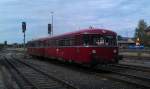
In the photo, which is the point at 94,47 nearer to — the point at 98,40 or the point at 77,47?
the point at 98,40

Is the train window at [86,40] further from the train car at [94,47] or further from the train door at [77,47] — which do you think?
the train door at [77,47]

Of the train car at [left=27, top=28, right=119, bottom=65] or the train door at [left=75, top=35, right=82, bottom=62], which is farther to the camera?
the train door at [left=75, top=35, right=82, bottom=62]

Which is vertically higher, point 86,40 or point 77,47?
point 86,40

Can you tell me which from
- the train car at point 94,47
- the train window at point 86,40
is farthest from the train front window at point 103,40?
the train window at point 86,40

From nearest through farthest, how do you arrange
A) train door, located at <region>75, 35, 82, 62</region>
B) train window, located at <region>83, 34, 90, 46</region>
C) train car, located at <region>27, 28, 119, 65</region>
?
train car, located at <region>27, 28, 119, 65</region>
train window, located at <region>83, 34, 90, 46</region>
train door, located at <region>75, 35, 82, 62</region>

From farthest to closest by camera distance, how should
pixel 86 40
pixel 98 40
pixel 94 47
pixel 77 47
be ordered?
1. pixel 77 47
2. pixel 98 40
3. pixel 86 40
4. pixel 94 47

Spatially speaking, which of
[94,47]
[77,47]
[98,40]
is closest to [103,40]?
[98,40]

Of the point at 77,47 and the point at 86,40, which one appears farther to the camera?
the point at 77,47

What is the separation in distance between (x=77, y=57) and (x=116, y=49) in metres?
2.71

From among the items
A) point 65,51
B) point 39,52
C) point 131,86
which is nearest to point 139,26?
point 39,52

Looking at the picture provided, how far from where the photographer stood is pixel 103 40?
24.6m

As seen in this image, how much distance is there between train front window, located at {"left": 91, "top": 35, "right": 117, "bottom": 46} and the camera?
24.4 metres

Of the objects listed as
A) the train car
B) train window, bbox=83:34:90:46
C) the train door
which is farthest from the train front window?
the train door

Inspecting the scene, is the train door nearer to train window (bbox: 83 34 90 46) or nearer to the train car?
the train car
